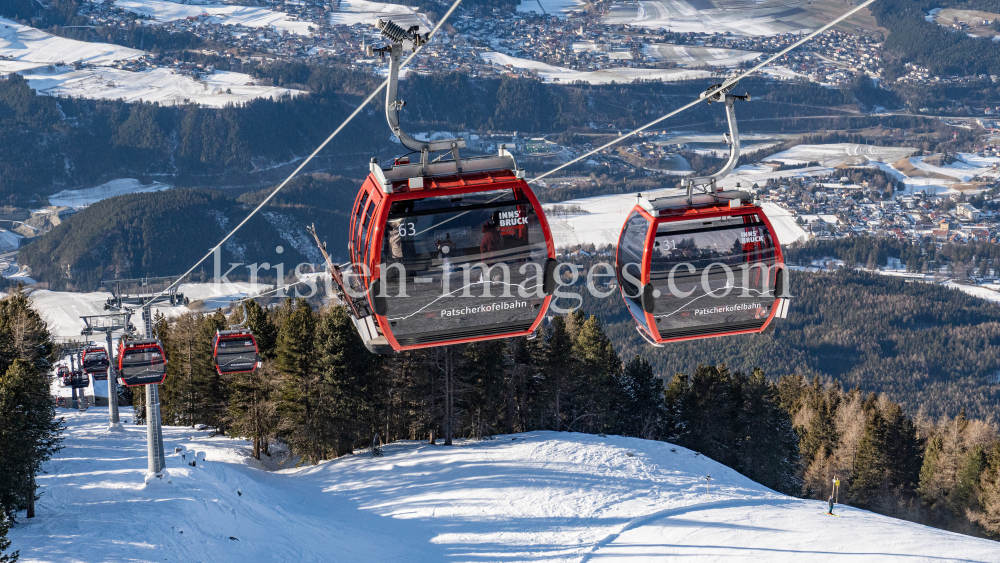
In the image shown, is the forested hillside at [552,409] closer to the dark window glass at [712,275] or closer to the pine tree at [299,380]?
the pine tree at [299,380]

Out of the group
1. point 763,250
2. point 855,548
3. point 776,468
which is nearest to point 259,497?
point 855,548

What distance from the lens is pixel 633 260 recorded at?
1802 cm

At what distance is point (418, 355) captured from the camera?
48.2m

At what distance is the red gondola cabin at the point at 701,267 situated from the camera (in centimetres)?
1750

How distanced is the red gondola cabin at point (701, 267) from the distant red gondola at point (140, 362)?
Result: 1839 cm

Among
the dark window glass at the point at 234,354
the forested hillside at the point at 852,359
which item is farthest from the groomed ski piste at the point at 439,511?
the forested hillside at the point at 852,359

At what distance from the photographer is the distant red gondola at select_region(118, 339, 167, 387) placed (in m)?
30.1

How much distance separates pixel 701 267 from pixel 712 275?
297mm

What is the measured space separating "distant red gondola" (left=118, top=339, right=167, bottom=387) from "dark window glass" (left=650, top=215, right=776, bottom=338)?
19062mm

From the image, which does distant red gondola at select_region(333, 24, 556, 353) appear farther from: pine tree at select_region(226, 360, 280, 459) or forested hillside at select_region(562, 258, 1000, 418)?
forested hillside at select_region(562, 258, 1000, 418)

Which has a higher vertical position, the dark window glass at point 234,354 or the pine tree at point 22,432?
the dark window glass at point 234,354

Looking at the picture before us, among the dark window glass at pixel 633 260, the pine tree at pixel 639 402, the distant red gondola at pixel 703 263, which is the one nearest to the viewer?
the distant red gondola at pixel 703 263

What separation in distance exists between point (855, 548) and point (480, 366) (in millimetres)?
20788

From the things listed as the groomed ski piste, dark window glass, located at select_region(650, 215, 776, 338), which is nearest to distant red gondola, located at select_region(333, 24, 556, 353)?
dark window glass, located at select_region(650, 215, 776, 338)
